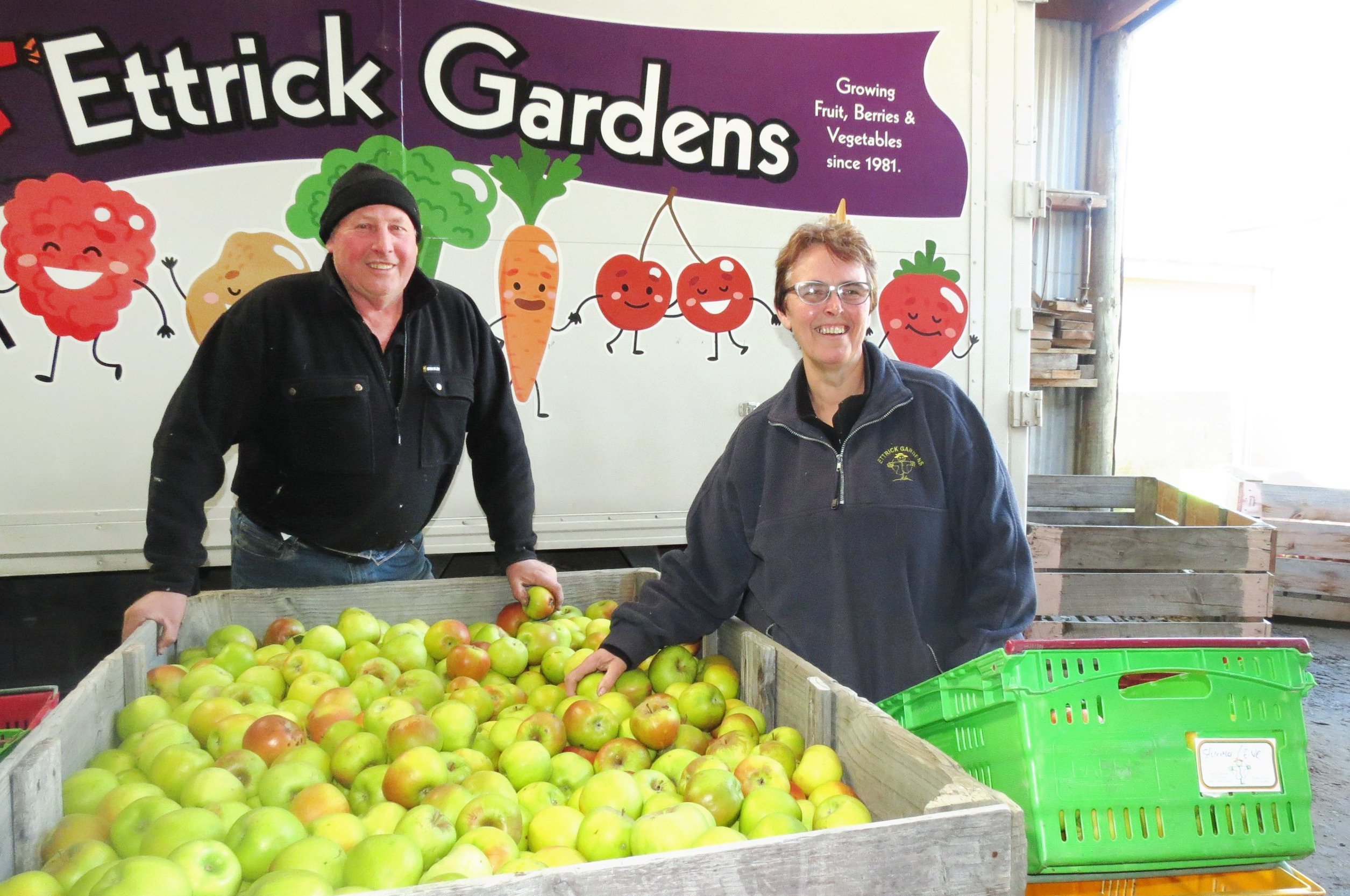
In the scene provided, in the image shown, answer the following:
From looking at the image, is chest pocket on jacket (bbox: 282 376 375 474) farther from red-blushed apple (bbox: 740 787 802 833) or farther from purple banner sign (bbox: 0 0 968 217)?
red-blushed apple (bbox: 740 787 802 833)

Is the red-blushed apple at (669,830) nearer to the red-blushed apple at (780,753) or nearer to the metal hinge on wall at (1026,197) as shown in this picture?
the red-blushed apple at (780,753)

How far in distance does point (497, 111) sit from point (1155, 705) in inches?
124

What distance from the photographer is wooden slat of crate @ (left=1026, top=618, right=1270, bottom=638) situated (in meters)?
4.59

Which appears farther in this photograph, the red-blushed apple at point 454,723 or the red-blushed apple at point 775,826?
the red-blushed apple at point 454,723

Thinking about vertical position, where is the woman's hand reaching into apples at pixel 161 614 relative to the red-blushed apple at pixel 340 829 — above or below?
above

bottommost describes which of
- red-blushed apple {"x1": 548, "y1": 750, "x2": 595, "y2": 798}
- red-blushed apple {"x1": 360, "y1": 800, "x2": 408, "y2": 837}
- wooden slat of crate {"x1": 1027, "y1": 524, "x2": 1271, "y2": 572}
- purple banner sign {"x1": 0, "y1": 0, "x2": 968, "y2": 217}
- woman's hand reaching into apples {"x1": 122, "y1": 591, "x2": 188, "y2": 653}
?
wooden slat of crate {"x1": 1027, "y1": 524, "x2": 1271, "y2": 572}

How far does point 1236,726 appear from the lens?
1.40 metres

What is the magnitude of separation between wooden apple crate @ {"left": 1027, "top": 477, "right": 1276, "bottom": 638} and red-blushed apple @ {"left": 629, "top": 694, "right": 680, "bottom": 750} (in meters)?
3.18

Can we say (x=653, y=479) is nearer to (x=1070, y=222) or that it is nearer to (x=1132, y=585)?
(x=1132, y=585)

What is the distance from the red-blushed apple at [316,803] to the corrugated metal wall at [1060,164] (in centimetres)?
701

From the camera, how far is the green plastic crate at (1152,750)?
4.38ft

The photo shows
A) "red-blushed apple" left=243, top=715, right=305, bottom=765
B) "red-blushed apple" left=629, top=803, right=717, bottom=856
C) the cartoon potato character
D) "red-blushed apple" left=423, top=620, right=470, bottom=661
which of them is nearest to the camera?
"red-blushed apple" left=629, top=803, right=717, bottom=856

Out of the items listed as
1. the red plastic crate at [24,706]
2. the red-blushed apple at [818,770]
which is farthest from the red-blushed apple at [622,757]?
the red plastic crate at [24,706]

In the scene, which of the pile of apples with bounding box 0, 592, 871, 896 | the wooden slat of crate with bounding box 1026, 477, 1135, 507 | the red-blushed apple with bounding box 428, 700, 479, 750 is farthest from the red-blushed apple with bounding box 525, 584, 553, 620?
the wooden slat of crate with bounding box 1026, 477, 1135, 507
